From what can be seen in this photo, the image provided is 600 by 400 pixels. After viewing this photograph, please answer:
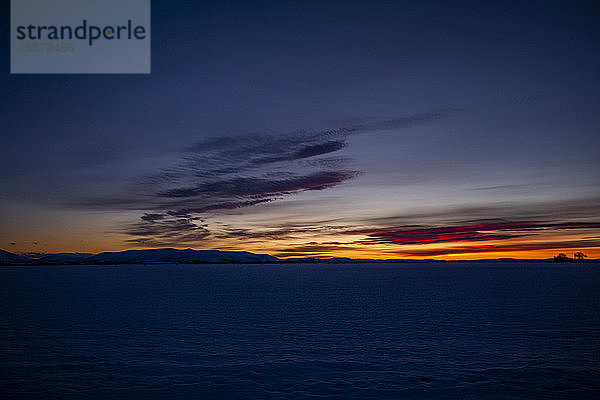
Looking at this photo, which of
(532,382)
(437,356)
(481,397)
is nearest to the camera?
(481,397)

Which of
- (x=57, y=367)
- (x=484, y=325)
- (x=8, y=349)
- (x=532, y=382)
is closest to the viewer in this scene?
(x=532, y=382)

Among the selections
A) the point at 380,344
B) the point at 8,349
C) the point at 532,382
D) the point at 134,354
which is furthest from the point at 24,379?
the point at 532,382

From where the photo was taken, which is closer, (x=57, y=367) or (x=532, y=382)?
(x=532, y=382)

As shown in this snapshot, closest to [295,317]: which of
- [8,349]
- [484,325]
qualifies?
[484,325]

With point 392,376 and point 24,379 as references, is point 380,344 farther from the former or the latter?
point 24,379

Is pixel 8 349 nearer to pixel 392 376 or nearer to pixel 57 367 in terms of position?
pixel 57 367

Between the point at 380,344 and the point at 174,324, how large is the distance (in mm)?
25894

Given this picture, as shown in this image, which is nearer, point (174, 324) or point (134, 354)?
point (134, 354)

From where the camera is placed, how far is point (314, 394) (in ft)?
72.9

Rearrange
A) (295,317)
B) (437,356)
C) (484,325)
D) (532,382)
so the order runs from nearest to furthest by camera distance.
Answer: (532,382), (437,356), (484,325), (295,317)

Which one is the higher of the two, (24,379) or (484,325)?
(24,379)

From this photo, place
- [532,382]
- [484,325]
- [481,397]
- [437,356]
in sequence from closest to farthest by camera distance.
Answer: [481,397] → [532,382] → [437,356] → [484,325]

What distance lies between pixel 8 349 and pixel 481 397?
37963mm

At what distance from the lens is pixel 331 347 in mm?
33781
